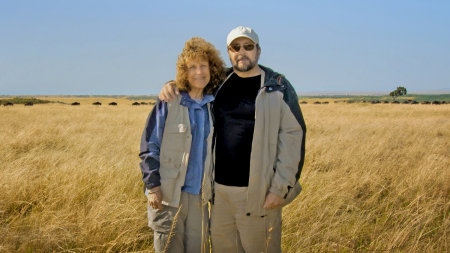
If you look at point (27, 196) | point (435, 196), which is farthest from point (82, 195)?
point (435, 196)

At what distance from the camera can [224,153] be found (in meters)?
2.41

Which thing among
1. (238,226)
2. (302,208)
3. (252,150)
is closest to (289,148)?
(252,150)

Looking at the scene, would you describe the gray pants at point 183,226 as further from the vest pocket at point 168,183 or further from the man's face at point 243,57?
Result: the man's face at point 243,57

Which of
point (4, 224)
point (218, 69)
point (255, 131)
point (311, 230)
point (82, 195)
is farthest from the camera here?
point (82, 195)

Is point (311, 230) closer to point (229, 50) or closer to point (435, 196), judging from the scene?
point (229, 50)

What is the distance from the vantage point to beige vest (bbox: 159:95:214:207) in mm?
2342

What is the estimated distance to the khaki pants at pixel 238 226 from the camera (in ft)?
7.79

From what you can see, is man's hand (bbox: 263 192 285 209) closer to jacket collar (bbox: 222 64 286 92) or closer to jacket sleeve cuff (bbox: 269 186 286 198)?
jacket sleeve cuff (bbox: 269 186 286 198)

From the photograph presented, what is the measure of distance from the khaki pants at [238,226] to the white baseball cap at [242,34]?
4.22 feet

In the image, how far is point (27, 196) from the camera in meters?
3.51

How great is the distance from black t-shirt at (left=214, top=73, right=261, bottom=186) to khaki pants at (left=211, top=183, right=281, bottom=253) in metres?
0.11

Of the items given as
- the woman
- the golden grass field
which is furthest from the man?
the golden grass field

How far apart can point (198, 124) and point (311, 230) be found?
63.7 inches

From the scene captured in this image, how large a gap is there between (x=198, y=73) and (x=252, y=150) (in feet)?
2.68
